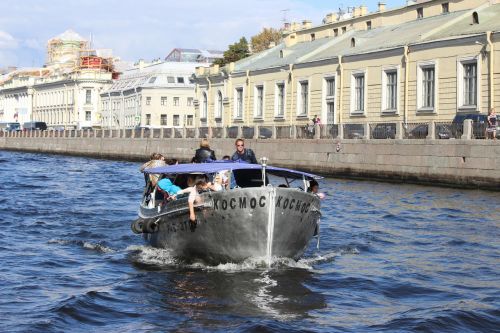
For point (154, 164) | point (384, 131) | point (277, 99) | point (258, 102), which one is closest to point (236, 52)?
point (258, 102)

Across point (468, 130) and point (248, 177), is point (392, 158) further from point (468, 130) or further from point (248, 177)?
point (248, 177)

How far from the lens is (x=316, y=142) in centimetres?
4284

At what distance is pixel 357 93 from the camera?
168ft

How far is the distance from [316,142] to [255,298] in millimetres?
29274

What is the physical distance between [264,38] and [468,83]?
55.0 meters

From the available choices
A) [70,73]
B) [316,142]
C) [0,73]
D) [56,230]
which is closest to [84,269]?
[56,230]

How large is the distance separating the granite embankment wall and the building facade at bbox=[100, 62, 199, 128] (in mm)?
42109

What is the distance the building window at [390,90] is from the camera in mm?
47875

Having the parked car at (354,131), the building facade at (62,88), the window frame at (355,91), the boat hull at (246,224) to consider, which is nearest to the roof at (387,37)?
the window frame at (355,91)

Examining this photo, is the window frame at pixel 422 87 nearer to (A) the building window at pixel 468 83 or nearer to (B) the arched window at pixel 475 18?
(A) the building window at pixel 468 83

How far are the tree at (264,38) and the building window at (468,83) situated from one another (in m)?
53.5

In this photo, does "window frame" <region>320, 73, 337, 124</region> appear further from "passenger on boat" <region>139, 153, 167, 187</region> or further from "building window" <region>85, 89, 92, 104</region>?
"building window" <region>85, 89, 92, 104</region>

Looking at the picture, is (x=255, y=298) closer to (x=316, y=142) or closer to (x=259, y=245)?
(x=259, y=245)

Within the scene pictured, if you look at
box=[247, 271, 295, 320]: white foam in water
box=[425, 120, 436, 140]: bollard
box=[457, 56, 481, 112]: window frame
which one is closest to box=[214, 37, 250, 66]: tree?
box=[457, 56, 481, 112]: window frame
